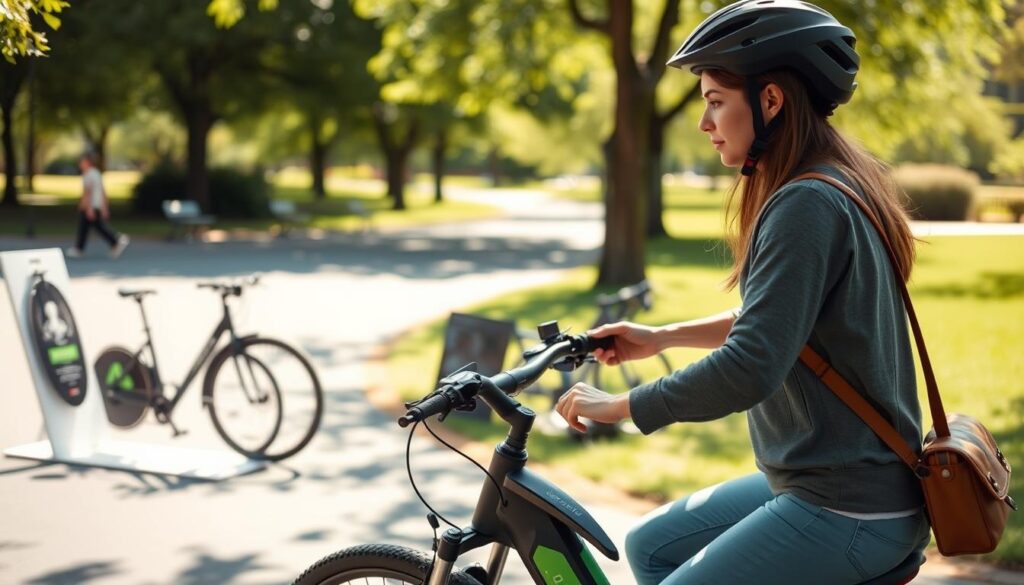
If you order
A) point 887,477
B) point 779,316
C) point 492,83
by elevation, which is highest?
point 492,83

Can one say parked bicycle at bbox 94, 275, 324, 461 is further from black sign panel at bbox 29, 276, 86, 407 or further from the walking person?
the walking person

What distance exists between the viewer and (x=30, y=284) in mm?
6449

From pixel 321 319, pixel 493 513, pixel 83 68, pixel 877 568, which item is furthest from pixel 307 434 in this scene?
pixel 83 68

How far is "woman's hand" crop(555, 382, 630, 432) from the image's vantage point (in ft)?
7.29

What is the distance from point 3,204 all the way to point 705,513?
114 feet

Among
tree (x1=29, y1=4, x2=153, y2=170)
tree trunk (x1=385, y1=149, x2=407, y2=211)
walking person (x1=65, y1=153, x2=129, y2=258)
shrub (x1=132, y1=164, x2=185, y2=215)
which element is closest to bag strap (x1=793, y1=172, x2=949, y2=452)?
walking person (x1=65, y1=153, x2=129, y2=258)

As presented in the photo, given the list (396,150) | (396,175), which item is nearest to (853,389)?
(396,175)

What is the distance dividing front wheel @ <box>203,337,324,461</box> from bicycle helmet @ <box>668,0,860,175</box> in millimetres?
4746

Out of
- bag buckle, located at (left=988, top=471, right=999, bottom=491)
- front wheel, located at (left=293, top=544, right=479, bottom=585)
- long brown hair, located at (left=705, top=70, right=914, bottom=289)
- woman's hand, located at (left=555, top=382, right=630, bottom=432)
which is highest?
long brown hair, located at (left=705, top=70, right=914, bottom=289)

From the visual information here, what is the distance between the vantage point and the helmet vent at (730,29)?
2273 mm

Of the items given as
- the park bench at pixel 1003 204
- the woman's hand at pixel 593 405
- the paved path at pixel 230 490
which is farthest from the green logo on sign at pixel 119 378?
the park bench at pixel 1003 204

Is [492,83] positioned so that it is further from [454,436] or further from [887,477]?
[887,477]

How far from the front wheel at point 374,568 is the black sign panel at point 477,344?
5140 mm

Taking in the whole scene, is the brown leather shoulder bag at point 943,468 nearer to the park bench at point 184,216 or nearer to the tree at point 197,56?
the park bench at point 184,216
